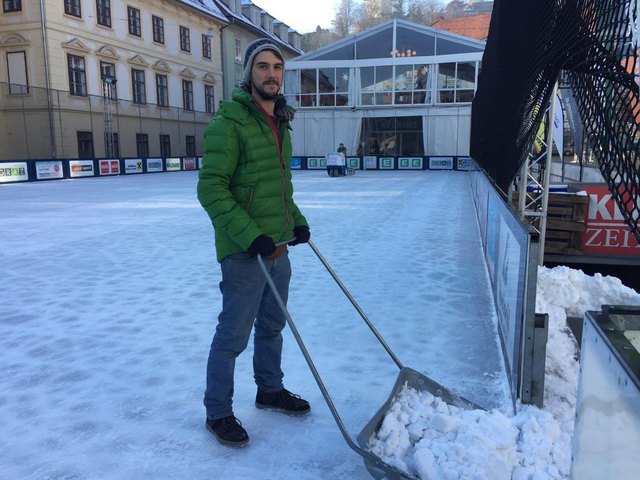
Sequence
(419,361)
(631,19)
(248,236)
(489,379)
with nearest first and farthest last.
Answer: (631,19), (248,236), (489,379), (419,361)

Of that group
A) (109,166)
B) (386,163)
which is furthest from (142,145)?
(386,163)

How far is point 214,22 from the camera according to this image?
3750 cm

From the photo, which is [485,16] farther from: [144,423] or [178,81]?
[144,423]

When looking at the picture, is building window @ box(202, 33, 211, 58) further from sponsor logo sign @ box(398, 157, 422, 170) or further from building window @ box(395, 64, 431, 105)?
sponsor logo sign @ box(398, 157, 422, 170)

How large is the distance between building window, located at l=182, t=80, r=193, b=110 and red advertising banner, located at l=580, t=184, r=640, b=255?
2934 cm

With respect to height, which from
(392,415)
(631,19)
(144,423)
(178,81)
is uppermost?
(178,81)

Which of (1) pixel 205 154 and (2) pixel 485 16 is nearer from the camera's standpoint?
(1) pixel 205 154

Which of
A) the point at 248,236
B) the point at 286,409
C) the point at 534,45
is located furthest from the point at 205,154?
the point at 534,45

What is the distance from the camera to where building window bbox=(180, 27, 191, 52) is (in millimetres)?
34375

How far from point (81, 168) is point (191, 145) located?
38.1ft

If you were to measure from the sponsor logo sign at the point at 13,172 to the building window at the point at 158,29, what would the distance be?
14.9 meters

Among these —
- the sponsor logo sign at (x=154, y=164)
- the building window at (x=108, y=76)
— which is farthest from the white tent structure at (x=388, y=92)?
the building window at (x=108, y=76)

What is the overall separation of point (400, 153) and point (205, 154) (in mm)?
31425

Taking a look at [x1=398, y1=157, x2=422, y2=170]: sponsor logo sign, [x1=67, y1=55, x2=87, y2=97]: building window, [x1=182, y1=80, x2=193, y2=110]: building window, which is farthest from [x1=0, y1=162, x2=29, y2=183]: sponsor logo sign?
[x1=398, y1=157, x2=422, y2=170]: sponsor logo sign
